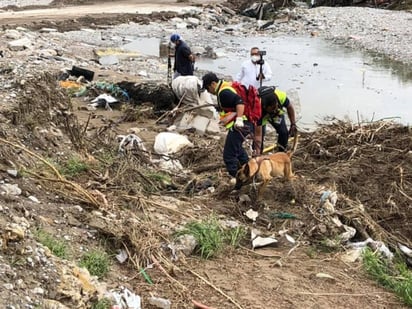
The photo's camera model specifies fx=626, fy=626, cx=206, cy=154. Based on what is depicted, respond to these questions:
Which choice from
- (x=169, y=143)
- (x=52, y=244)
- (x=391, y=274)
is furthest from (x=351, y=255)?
(x=169, y=143)

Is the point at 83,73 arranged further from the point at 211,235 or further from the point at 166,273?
the point at 166,273

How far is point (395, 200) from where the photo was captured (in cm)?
699

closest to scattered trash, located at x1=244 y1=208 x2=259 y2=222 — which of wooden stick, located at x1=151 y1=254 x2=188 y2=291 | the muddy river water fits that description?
wooden stick, located at x1=151 y1=254 x2=188 y2=291

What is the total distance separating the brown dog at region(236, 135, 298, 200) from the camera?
659 cm

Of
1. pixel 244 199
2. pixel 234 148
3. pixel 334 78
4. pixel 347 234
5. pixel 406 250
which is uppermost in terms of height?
pixel 234 148

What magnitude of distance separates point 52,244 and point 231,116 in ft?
9.28

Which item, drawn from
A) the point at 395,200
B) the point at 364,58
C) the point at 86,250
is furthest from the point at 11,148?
the point at 364,58

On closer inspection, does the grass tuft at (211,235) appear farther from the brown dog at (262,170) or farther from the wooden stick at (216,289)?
the brown dog at (262,170)

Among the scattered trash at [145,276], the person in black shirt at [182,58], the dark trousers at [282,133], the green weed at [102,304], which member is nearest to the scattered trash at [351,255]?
the scattered trash at [145,276]

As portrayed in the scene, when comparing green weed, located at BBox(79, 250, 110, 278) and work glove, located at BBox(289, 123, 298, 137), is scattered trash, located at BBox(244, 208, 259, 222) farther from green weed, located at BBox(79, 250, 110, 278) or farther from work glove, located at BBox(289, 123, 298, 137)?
green weed, located at BBox(79, 250, 110, 278)

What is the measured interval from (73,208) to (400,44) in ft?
61.0

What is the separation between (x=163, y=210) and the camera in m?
6.22

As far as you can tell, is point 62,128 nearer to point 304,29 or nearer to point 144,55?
point 144,55

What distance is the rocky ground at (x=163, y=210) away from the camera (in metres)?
4.50
